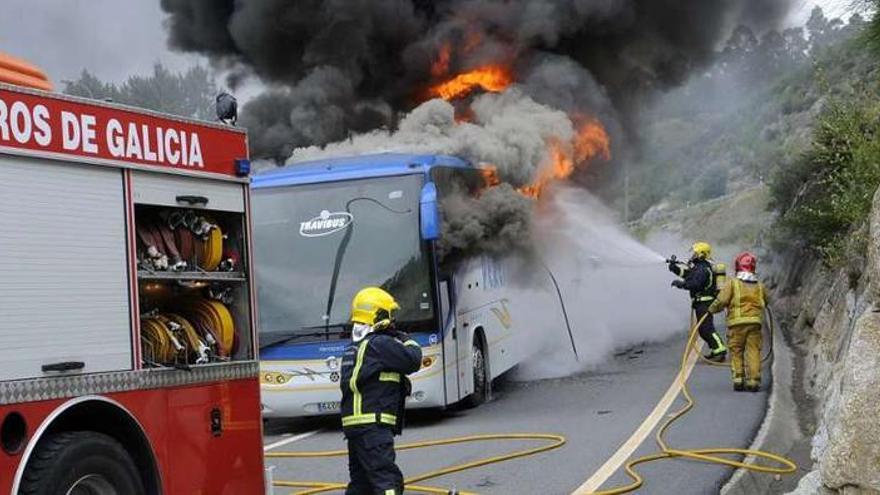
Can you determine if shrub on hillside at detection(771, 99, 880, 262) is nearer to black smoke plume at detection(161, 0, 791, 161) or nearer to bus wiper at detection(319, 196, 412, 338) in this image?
black smoke plume at detection(161, 0, 791, 161)

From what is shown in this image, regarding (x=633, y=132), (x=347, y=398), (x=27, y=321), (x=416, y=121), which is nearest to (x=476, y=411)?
(x=416, y=121)

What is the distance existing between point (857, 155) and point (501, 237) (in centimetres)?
388

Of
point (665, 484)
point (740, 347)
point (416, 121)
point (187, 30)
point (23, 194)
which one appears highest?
point (187, 30)

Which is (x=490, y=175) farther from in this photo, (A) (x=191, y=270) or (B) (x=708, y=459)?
(A) (x=191, y=270)

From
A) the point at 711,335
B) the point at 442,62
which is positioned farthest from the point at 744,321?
the point at 442,62

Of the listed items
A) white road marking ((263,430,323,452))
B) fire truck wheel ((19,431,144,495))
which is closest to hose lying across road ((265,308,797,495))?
white road marking ((263,430,323,452))

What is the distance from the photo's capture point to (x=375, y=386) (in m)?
5.48

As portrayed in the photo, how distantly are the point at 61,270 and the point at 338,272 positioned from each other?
223 inches

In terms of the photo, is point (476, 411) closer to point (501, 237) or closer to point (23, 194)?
point (501, 237)

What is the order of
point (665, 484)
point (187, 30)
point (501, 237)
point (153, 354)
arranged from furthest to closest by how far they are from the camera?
point (187, 30) → point (501, 237) → point (665, 484) → point (153, 354)

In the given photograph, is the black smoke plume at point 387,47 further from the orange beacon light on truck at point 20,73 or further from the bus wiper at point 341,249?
the orange beacon light on truck at point 20,73

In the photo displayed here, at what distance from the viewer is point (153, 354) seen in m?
5.18

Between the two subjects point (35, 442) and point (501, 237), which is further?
point (501, 237)

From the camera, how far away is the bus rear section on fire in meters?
10.2
